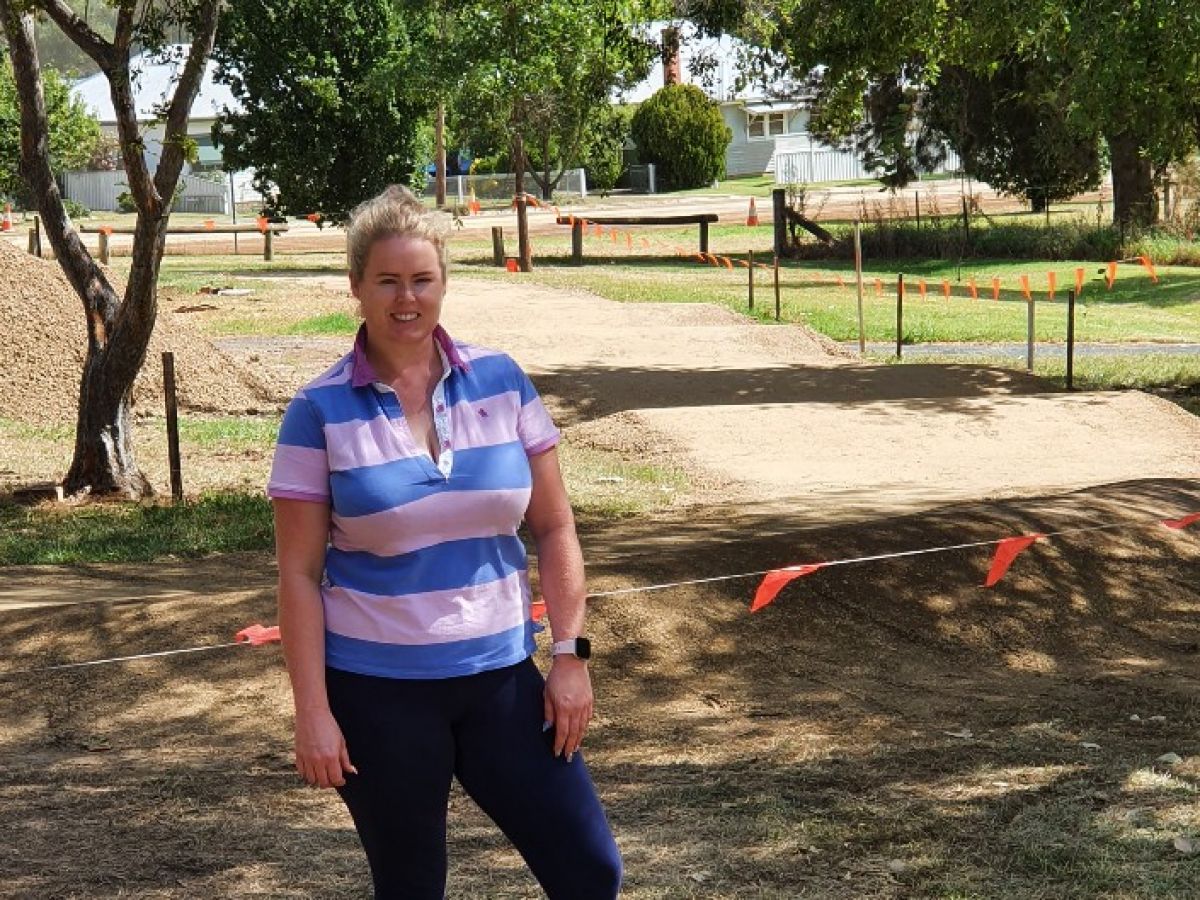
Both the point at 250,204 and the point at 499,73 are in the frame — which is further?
the point at 250,204

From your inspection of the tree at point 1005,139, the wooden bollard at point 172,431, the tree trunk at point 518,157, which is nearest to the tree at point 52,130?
the tree trunk at point 518,157

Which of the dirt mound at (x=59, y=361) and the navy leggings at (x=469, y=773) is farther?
the dirt mound at (x=59, y=361)

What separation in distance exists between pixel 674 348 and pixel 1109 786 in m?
16.6

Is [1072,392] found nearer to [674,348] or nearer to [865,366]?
[865,366]

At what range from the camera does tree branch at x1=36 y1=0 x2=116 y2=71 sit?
1182cm

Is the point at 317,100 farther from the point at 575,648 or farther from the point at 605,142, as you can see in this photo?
the point at 575,648

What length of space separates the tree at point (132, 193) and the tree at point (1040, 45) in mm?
6453

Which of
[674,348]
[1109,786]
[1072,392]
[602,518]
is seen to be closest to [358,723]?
[1109,786]

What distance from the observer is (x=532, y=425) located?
3135 mm

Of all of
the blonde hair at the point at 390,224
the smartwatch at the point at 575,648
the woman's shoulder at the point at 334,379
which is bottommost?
the smartwatch at the point at 575,648

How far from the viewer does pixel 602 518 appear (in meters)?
12.0

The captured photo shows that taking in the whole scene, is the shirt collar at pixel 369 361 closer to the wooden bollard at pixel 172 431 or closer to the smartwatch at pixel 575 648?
the smartwatch at pixel 575 648

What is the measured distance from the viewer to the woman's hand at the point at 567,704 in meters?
3.03

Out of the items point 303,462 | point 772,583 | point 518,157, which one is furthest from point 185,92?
point 518,157
